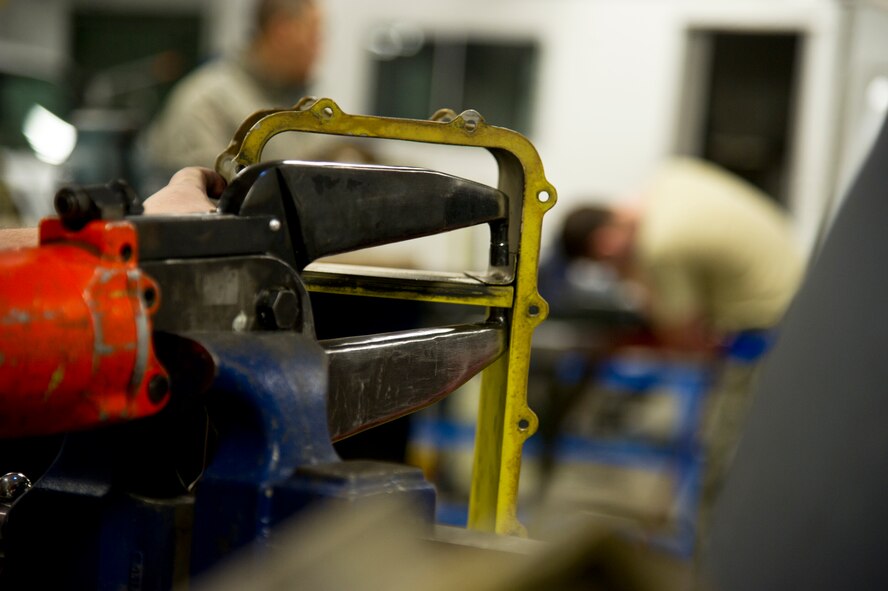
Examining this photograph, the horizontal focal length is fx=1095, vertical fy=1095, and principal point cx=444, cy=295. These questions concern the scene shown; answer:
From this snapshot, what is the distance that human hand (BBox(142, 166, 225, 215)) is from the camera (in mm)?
826

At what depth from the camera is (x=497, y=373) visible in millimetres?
1027

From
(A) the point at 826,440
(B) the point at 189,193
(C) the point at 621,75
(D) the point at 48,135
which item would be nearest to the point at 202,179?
(B) the point at 189,193

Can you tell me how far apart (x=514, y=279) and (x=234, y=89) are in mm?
2162

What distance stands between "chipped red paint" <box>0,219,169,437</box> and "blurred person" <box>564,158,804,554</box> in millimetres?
3110

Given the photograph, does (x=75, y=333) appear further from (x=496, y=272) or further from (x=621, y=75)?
(x=621, y=75)

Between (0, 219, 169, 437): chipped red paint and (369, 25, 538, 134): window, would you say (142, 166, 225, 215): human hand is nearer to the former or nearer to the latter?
(0, 219, 169, 437): chipped red paint

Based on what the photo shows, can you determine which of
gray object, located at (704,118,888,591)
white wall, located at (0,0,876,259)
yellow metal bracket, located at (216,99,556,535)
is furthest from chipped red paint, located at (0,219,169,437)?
white wall, located at (0,0,876,259)

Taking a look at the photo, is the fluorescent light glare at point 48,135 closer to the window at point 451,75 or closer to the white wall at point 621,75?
the white wall at point 621,75

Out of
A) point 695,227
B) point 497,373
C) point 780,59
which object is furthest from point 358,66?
point 497,373

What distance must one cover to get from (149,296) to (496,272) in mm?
418

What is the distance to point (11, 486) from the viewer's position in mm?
822

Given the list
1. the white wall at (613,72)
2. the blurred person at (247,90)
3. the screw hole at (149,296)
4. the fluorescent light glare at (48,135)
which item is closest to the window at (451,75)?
the white wall at (613,72)

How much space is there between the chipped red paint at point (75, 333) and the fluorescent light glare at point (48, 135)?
12.0 ft

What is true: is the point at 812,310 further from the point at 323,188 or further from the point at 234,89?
the point at 234,89
